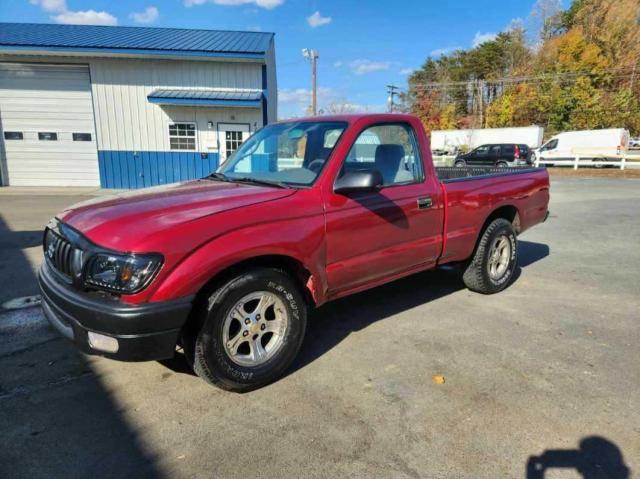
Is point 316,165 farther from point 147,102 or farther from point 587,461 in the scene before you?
point 147,102

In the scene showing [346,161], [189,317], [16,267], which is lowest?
[16,267]

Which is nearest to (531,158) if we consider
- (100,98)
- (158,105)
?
(158,105)

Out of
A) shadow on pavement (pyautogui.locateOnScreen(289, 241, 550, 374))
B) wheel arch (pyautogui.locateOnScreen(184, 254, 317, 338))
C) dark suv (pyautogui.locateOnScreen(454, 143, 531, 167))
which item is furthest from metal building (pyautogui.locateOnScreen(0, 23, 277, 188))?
dark suv (pyautogui.locateOnScreen(454, 143, 531, 167))

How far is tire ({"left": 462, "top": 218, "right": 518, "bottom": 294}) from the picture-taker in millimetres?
4844

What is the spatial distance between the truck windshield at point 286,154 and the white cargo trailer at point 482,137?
3646cm

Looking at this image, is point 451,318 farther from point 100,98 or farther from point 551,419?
point 100,98

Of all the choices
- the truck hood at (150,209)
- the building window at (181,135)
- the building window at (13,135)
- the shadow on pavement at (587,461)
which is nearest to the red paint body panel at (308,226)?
the truck hood at (150,209)

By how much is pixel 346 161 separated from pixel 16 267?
5.09 metres

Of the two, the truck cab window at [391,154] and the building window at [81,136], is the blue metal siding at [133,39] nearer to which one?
the building window at [81,136]

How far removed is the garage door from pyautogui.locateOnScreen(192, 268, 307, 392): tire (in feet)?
54.0

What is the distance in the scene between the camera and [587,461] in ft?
7.75

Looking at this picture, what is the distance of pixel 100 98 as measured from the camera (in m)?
16.3

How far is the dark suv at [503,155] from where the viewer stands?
27719mm

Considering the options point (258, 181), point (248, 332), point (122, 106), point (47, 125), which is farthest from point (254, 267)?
point (47, 125)
